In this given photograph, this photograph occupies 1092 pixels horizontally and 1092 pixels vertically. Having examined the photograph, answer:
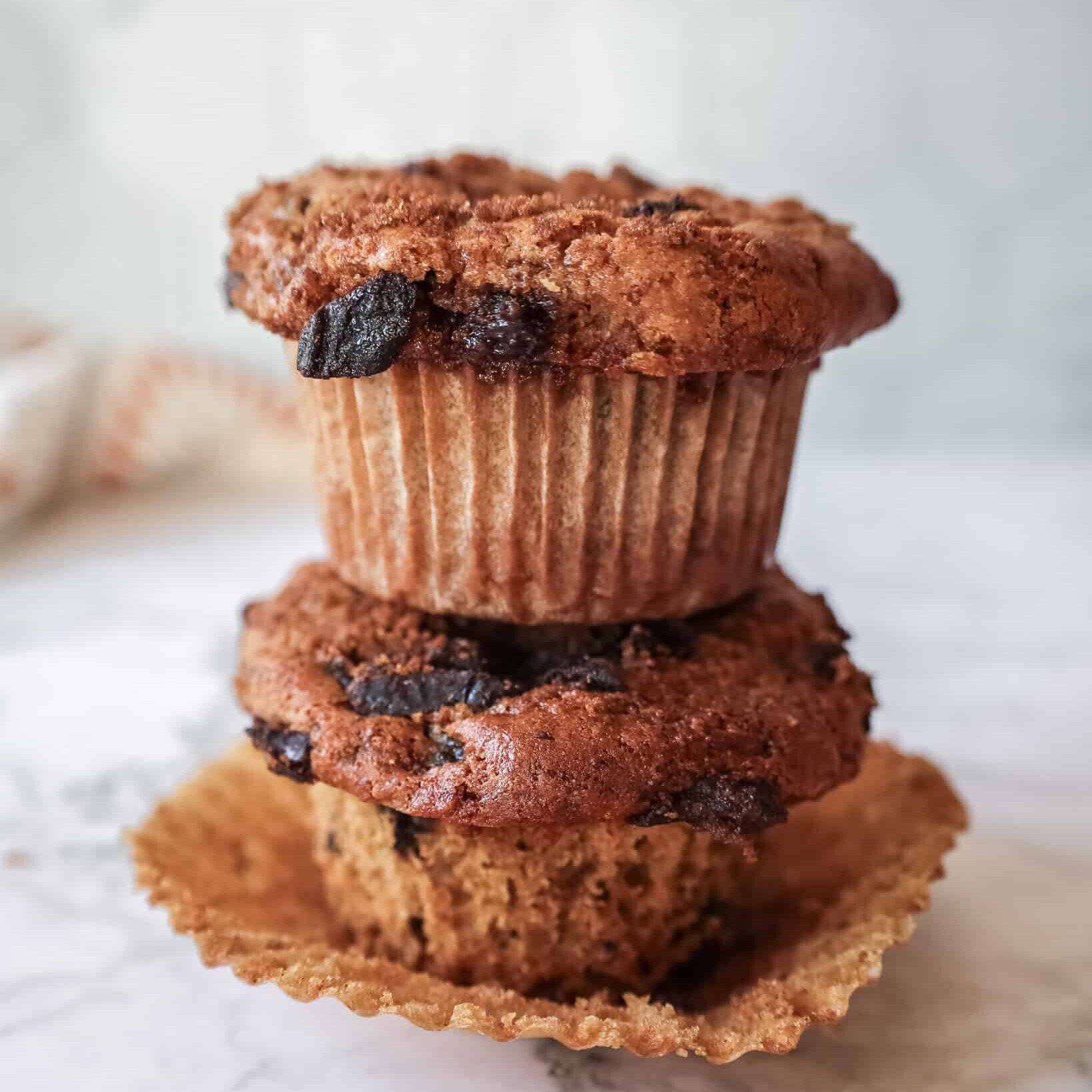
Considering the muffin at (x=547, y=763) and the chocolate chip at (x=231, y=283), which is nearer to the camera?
the muffin at (x=547, y=763)

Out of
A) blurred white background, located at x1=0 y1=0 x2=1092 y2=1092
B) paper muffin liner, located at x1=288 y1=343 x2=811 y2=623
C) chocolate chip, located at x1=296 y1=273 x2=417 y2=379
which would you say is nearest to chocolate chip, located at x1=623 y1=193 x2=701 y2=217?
paper muffin liner, located at x1=288 y1=343 x2=811 y2=623

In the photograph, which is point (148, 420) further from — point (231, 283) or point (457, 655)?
point (457, 655)

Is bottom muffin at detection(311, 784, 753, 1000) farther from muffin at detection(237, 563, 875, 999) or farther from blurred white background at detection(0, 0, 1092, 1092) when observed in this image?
blurred white background at detection(0, 0, 1092, 1092)

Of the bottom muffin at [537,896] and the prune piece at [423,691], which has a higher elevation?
the prune piece at [423,691]

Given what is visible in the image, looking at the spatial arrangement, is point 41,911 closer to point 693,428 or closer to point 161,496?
point 693,428

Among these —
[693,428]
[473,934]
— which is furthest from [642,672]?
[473,934]

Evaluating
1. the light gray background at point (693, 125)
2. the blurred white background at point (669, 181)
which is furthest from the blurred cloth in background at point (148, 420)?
the light gray background at point (693, 125)

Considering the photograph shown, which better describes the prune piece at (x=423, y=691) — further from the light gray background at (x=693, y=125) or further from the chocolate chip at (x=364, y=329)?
the light gray background at (x=693, y=125)
